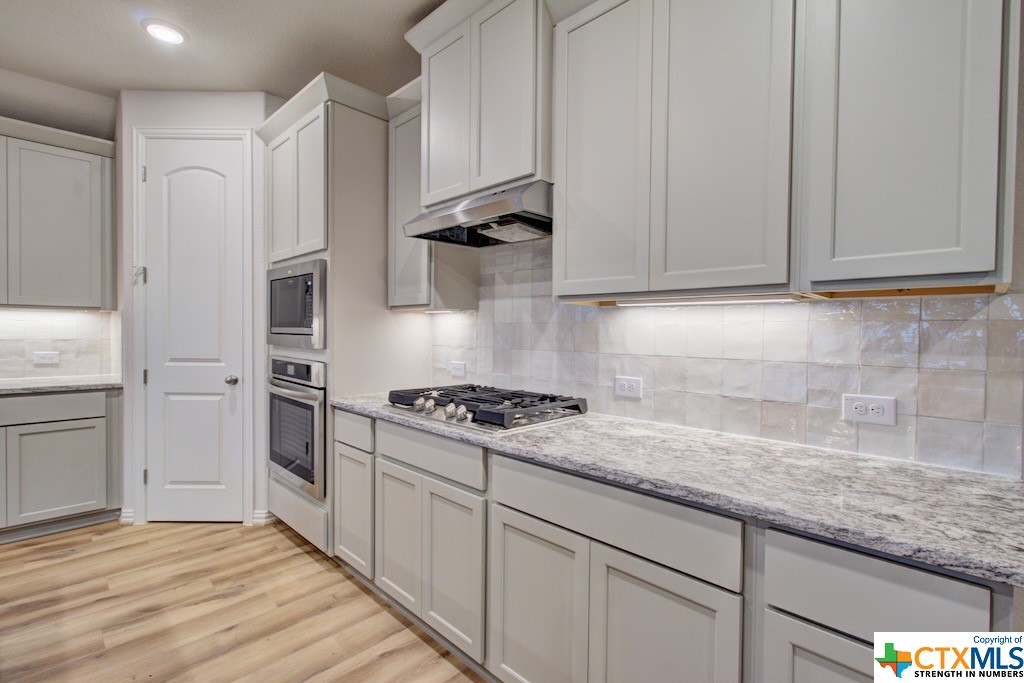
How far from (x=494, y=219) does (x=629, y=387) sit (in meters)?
0.86

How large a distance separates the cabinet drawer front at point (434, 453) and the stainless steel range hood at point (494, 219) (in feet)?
2.77

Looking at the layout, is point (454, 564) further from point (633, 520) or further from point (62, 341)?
point (62, 341)

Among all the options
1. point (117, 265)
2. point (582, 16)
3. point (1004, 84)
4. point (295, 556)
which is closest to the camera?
point (1004, 84)

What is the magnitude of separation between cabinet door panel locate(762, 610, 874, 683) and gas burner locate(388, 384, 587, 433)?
929 mm

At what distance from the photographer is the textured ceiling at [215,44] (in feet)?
7.35

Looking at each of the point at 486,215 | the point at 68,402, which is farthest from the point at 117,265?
the point at 486,215

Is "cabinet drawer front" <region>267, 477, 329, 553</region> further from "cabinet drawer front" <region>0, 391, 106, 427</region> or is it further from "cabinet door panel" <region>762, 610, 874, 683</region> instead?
"cabinet door panel" <region>762, 610, 874, 683</region>

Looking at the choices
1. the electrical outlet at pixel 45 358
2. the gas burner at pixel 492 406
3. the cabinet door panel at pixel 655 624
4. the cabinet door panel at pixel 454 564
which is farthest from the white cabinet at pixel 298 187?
the cabinet door panel at pixel 655 624

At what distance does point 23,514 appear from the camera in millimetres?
2832

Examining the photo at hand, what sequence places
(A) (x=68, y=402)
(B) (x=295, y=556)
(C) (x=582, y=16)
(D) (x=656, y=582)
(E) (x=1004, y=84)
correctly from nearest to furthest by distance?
(E) (x=1004, y=84) < (D) (x=656, y=582) < (C) (x=582, y=16) < (B) (x=295, y=556) < (A) (x=68, y=402)

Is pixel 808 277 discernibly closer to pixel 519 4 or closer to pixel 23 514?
pixel 519 4

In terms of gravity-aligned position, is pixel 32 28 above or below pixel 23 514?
above

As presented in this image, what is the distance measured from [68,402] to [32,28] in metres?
2.03

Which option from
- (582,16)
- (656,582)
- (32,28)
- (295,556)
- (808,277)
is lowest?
(295,556)
